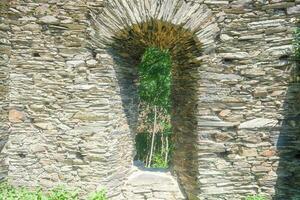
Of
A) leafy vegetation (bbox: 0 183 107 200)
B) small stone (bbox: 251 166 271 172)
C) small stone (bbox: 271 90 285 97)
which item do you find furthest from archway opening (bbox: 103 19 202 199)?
leafy vegetation (bbox: 0 183 107 200)

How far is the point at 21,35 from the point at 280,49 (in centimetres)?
323

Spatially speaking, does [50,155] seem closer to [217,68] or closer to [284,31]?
[217,68]

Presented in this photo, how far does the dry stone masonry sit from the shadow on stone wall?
0.5 inches

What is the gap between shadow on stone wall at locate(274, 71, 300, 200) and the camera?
400cm

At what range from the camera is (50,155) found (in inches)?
170

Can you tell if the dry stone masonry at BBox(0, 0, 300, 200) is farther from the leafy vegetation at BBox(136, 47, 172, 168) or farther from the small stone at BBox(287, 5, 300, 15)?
the leafy vegetation at BBox(136, 47, 172, 168)

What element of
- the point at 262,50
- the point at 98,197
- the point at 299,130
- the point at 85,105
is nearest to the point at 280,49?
the point at 262,50

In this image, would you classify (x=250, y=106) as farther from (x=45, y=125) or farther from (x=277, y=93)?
(x=45, y=125)

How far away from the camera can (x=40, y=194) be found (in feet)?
14.0

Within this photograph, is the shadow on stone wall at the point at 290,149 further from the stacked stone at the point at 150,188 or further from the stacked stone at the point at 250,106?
the stacked stone at the point at 150,188

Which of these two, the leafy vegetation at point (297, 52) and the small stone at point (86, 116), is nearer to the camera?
the leafy vegetation at point (297, 52)

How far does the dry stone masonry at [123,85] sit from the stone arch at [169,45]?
0.02 metres

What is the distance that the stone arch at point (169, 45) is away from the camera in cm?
403

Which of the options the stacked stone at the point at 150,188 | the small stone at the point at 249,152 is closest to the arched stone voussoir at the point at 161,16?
the small stone at the point at 249,152
